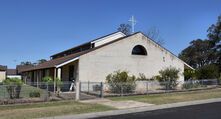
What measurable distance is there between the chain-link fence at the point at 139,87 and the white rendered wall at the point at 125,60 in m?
2.01

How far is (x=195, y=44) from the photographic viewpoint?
78562 millimetres

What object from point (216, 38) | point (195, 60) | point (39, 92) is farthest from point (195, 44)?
point (39, 92)

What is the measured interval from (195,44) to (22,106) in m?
66.1

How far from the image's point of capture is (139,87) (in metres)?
27.8

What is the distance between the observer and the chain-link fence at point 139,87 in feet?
78.4

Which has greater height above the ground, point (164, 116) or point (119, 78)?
point (119, 78)

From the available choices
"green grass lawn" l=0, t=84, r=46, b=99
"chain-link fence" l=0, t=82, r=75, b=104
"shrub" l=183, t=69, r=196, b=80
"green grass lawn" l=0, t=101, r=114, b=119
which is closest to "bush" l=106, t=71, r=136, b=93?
"chain-link fence" l=0, t=82, r=75, b=104

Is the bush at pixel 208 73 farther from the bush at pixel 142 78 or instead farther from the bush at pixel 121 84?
the bush at pixel 121 84

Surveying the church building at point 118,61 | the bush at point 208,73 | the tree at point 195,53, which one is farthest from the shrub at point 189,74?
the tree at point 195,53

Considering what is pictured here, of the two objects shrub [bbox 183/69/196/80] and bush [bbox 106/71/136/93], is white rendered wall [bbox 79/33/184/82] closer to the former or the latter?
shrub [bbox 183/69/196/80]

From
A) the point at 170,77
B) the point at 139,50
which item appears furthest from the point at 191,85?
the point at 139,50

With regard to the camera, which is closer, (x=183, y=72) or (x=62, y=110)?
(x=62, y=110)

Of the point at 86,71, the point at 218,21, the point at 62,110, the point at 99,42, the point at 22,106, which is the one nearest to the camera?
the point at 62,110

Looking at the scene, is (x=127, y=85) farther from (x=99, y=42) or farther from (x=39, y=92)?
(x=99, y=42)
